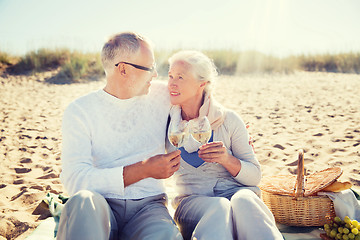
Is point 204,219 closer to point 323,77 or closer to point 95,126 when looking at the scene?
point 95,126

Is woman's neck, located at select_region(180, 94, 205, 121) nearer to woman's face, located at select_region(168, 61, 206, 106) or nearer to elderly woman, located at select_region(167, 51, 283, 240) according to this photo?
elderly woman, located at select_region(167, 51, 283, 240)

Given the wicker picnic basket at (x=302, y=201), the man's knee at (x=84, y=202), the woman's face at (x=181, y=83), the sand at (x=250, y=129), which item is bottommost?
the sand at (x=250, y=129)

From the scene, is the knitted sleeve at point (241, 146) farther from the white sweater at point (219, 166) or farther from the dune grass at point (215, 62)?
the dune grass at point (215, 62)

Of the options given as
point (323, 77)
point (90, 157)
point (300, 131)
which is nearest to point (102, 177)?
point (90, 157)

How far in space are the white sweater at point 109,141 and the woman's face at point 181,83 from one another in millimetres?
175

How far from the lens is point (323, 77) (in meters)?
15.0

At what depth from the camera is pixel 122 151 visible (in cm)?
273

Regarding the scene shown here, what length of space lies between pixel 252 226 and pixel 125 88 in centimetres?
153

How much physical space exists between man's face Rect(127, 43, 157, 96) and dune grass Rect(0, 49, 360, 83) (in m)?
11.5

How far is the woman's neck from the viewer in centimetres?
312

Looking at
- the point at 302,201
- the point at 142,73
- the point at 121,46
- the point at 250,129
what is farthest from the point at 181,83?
the point at 250,129

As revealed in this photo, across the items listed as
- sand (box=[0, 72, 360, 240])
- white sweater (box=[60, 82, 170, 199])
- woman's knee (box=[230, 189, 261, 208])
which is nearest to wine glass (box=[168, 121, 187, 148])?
white sweater (box=[60, 82, 170, 199])

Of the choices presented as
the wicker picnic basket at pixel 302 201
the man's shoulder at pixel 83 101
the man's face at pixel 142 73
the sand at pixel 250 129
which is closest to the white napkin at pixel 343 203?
the wicker picnic basket at pixel 302 201

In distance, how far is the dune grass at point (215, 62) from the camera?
14.5 meters
